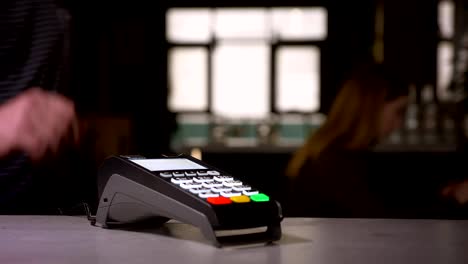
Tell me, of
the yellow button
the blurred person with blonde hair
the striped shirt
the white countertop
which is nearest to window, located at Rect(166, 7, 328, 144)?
the blurred person with blonde hair

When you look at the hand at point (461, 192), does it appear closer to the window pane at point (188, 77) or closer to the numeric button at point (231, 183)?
the numeric button at point (231, 183)

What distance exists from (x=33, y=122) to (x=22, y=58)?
178 millimetres

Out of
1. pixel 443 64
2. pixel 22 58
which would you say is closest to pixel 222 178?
pixel 22 58

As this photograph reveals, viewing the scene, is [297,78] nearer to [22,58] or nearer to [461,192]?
[461,192]

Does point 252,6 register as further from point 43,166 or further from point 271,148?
point 43,166

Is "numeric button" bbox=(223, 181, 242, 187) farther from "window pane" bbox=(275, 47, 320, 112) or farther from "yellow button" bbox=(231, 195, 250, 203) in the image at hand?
"window pane" bbox=(275, 47, 320, 112)

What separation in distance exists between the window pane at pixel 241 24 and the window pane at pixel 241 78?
0.10 meters

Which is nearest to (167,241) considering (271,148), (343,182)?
(343,182)

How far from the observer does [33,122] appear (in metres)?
0.98

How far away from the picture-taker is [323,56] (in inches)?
245

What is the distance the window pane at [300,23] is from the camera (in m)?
6.17

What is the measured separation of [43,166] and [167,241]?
0.49 metres

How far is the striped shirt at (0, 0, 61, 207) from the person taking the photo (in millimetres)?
1080

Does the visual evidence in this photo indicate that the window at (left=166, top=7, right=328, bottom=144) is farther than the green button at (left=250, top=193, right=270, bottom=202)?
Yes
